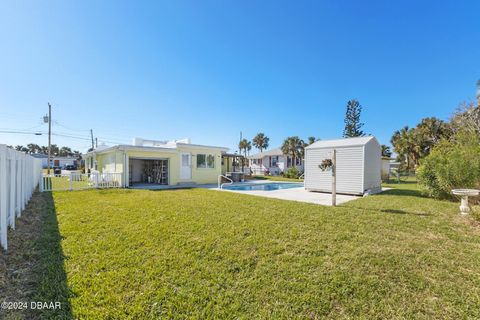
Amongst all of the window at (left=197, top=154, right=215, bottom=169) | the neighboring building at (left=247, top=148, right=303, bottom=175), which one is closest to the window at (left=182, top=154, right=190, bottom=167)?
the window at (left=197, top=154, right=215, bottom=169)

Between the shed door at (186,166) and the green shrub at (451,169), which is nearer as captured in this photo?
the green shrub at (451,169)

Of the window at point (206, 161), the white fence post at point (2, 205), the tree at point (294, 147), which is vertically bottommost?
the white fence post at point (2, 205)

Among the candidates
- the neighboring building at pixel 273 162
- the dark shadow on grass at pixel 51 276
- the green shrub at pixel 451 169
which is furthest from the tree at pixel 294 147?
the dark shadow on grass at pixel 51 276

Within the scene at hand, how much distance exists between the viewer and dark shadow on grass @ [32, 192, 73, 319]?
7.63 feet

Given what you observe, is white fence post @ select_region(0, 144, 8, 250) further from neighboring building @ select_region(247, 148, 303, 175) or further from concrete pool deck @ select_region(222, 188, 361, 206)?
neighboring building @ select_region(247, 148, 303, 175)

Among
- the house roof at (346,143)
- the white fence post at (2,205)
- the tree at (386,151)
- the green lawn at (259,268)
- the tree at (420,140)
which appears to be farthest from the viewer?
the tree at (386,151)

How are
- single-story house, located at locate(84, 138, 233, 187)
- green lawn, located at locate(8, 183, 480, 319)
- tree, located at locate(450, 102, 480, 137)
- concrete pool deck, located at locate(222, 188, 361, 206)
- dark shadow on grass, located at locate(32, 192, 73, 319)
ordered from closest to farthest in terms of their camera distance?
dark shadow on grass, located at locate(32, 192, 73, 319) < green lawn, located at locate(8, 183, 480, 319) < concrete pool deck, located at locate(222, 188, 361, 206) < tree, located at locate(450, 102, 480, 137) < single-story house, located at locate(84, 138, 233, 187)

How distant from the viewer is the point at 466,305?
99.3 inches

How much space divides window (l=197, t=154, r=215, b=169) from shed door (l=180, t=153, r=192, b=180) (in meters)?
0.79

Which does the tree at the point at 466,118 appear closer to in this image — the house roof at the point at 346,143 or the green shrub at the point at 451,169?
the green shrub at the point at 451,169

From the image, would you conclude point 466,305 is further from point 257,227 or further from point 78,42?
point 78,42

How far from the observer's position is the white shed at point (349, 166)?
1078cm

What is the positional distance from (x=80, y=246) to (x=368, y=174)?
12219 millimetres

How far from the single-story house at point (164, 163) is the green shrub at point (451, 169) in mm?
13321
